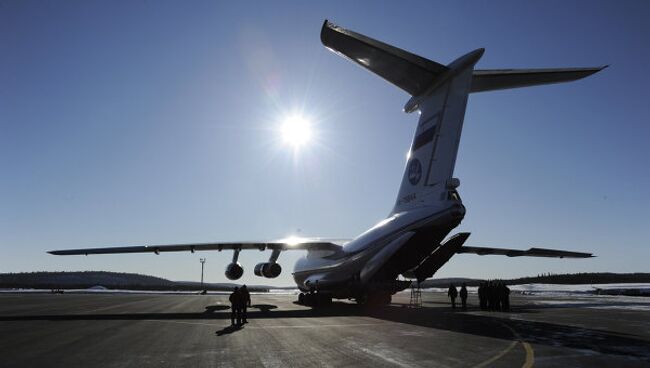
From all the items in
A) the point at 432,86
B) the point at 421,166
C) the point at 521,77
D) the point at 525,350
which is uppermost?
the point at 521,77

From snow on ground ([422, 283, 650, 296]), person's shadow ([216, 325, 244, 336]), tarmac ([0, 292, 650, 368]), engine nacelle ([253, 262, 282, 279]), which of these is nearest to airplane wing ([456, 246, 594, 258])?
engine nacelle ([253, 262, 282, 279])

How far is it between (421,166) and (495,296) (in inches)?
286

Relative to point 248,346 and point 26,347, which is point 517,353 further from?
point 26,347

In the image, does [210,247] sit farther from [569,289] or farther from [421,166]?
[569,289]

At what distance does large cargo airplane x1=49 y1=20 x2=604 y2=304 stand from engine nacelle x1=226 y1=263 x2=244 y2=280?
5133 millimetres

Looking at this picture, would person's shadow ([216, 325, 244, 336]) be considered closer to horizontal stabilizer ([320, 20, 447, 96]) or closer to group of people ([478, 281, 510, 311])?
horizontal stabilizer ([320, 20, 447, 96])

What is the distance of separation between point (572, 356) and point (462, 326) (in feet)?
16.4

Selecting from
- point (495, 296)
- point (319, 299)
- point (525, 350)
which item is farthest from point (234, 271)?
point (525, 350)

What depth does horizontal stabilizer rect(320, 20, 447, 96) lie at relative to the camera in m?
13.7

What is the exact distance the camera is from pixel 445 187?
14.6m

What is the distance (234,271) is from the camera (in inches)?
877

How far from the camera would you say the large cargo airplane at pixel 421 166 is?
47.5 feet

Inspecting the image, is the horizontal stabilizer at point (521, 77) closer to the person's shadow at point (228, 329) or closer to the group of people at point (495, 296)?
the group of people at point (495, 296)

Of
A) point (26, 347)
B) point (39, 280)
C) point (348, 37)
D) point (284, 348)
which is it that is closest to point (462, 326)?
point (284, 348)
